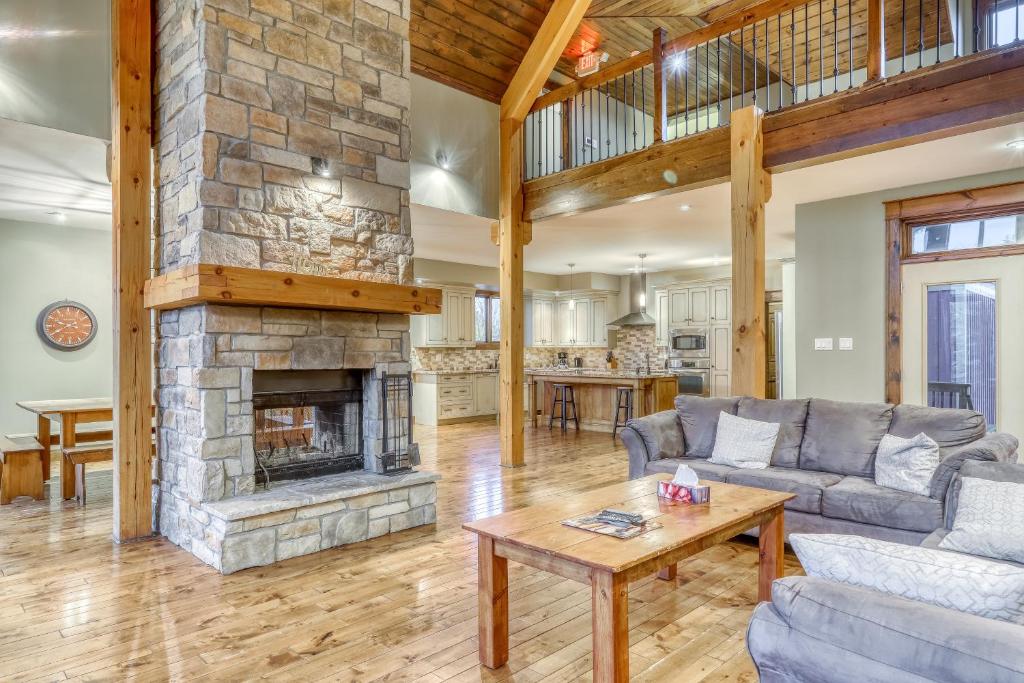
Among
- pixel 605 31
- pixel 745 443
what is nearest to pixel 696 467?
pixel 745 443

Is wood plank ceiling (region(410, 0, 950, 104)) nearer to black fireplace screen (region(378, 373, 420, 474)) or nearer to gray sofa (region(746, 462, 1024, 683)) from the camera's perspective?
black fireplace screen (region(378, 373, 420, 474))

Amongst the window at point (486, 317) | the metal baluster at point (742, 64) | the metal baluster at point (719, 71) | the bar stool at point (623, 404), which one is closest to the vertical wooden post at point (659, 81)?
the metal baluster at point (719, 71)

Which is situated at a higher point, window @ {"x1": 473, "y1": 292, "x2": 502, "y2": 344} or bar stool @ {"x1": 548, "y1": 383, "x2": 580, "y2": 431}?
window @ {"x1": 473, "y1": 292, "x2": 502, "y2": 344}

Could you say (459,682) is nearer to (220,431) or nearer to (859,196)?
(220,431)

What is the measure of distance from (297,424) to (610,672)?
2963mm

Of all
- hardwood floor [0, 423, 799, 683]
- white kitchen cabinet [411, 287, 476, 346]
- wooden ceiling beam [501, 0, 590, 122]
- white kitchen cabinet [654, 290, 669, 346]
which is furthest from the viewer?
white kitchen cabinet [654, 290, 669, 346]

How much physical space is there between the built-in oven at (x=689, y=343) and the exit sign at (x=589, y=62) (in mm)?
4867

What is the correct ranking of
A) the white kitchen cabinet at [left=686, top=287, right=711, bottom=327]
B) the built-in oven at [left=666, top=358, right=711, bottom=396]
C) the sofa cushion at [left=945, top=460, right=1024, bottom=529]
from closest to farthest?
the sofa cushion at [left=945, top=460, right=1024, bottom=529]
the built-in oven at [left=666, top=358, right=711, bottom=396]
the white kitchen cabinet at [left=686, top=287, right=711, bottom=327]

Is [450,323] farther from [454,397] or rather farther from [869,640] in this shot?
[869,640]

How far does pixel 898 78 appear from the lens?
13.1 feet

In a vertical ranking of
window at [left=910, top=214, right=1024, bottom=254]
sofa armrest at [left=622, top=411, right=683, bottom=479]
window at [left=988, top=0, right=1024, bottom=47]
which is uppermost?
window at [left=988, top=0, right=1024, bottom=47]

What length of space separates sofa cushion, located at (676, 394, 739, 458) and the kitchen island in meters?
3.49

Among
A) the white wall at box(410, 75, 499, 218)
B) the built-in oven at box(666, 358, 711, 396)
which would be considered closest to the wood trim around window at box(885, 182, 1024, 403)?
the white wall at box(410, 75, 499, 218)

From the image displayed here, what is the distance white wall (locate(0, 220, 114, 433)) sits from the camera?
6621 mm
